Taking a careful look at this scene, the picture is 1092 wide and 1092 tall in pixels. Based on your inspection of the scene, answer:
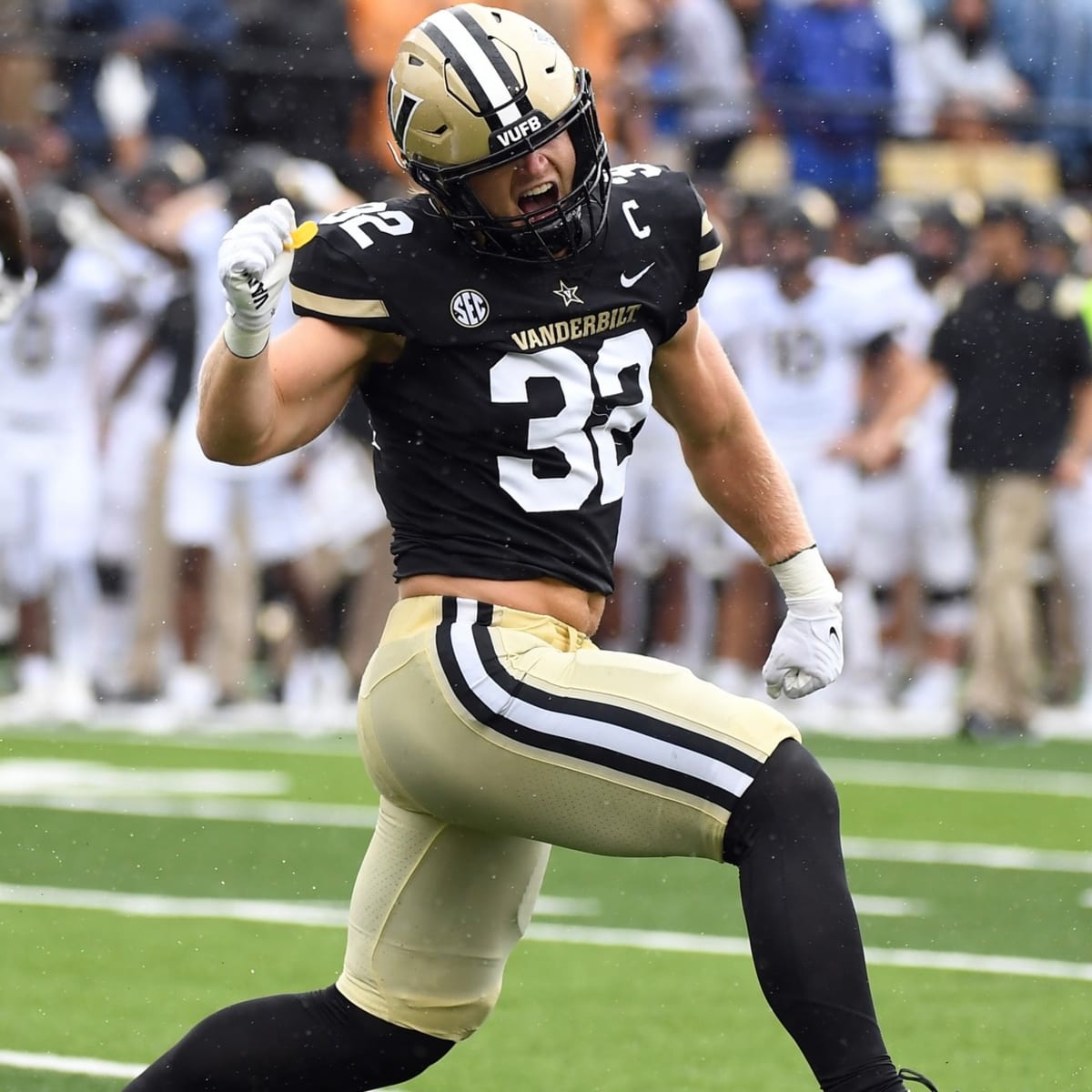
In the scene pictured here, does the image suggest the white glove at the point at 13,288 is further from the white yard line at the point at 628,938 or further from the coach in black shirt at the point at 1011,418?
the coach in black shirt at the point at 1011,418

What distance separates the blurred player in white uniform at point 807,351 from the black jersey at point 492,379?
22.6 ft

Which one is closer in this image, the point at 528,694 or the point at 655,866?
the point at 528,694

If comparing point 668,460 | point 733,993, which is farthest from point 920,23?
point 733,993

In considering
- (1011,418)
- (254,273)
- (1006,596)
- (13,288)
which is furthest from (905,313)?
(254,273)

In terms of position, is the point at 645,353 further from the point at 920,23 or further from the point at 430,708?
the point at 920,23

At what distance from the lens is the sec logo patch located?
3.43 m

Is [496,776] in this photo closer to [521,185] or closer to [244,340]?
[244,340]

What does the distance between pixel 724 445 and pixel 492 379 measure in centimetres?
53

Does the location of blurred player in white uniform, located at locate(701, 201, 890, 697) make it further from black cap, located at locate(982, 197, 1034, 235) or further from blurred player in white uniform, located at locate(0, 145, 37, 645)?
blurred player in white uniform, located at locate(0, 145, 37, 645)

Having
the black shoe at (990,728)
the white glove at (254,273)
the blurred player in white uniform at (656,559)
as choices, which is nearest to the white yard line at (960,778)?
the black shoe at (990,728)

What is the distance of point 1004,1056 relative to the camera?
478cm

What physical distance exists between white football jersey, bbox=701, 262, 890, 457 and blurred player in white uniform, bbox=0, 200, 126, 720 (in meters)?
2.64

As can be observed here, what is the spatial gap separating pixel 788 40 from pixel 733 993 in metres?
7.89

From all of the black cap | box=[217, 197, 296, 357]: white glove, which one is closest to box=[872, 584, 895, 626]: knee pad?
the black cap
